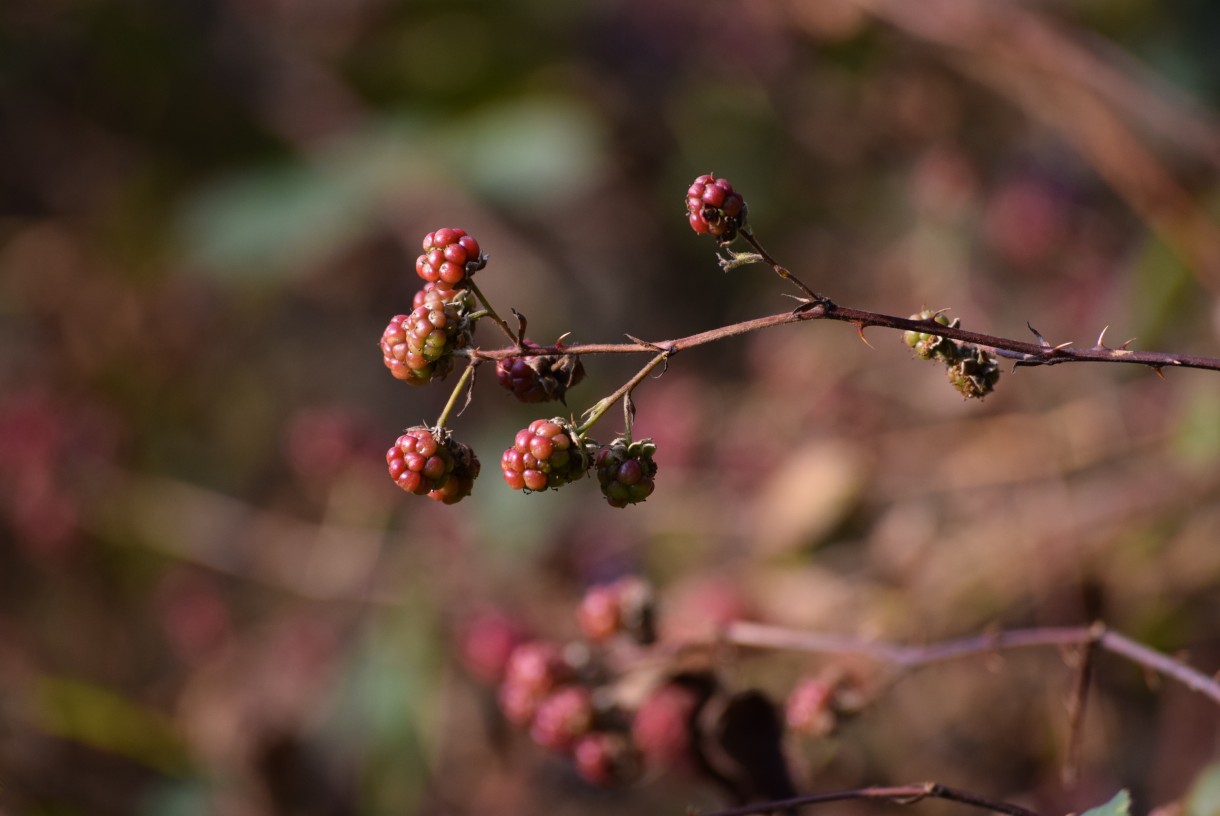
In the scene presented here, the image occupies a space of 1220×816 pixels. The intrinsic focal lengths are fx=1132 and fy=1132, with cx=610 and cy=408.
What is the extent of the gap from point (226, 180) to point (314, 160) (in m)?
0.31

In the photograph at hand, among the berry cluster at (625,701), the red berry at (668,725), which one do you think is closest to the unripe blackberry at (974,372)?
the berry cluster at (625,701)

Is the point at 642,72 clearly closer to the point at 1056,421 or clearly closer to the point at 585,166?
the point at 585,166

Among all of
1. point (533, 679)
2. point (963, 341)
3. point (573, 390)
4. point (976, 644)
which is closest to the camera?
point (963, 341)

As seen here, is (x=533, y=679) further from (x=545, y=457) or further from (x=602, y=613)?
(x=545, y=457)

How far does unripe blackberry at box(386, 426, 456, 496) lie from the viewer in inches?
45.4

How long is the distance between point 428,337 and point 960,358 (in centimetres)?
53

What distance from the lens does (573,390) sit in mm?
3432

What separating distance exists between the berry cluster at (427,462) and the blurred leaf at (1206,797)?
3.15 feet

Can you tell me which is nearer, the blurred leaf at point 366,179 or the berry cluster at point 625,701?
the berry cluster at point 625,701

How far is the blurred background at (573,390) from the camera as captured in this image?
8.18ft

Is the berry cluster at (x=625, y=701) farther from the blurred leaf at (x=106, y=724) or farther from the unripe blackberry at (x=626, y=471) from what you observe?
the blurred leaf at (x=106, y=724)

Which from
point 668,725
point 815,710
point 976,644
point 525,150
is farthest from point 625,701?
point 525,150

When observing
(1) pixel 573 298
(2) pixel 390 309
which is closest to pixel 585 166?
(1) pixel 573 298

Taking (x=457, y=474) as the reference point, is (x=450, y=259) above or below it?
above
